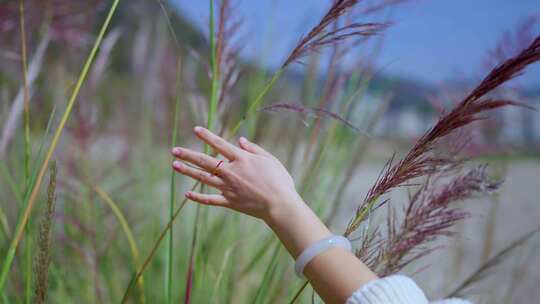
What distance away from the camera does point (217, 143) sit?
0.44m

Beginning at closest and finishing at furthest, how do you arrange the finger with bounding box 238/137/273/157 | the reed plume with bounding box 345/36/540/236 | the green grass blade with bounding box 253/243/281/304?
1. the reed plume with bounding box 345/36/540/236
2. the finger with bounding box 238/137/273/157
3. the green grass blade with bounding box 253/243/281/304

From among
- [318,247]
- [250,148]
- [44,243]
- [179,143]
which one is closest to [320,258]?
[318,247]

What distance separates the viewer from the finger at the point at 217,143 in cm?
44

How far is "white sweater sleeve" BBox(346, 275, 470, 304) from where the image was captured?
405 mm

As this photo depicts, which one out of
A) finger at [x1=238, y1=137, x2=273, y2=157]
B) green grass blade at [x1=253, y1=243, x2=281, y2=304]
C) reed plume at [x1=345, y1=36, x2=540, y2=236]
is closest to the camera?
reed plume at [x1=345, y1=36, x2=540, y2=236]

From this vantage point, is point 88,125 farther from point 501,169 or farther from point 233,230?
point 501,169

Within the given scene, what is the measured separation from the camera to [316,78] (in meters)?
1.10

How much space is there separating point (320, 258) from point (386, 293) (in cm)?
6

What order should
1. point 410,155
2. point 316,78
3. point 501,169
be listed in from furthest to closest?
point 501,169 < point 316,78 < point 410,155

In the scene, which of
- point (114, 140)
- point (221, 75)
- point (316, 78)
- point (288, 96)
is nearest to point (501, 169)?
point (316, 78)

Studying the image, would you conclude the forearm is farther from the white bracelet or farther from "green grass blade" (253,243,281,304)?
"green grass blade" (253,243,281,304)

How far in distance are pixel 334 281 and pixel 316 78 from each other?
73 centimetres

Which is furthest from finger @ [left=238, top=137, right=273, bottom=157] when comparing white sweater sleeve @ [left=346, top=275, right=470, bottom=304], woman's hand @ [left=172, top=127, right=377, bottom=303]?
white sweater sleeve @ [left=346, top=275, right=470, bottom=304]

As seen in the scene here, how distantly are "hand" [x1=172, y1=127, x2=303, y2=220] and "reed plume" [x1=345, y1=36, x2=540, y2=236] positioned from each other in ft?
0.24
